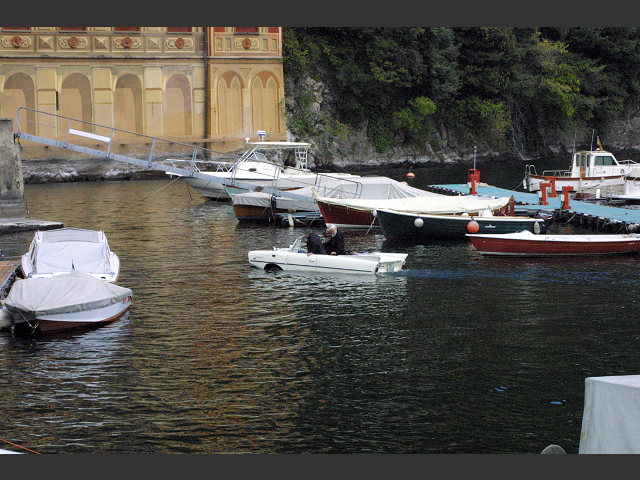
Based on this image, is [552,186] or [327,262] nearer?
[327,262]

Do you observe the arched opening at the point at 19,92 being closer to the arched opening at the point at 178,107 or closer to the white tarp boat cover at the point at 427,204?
the arched opening at the point at 178,107

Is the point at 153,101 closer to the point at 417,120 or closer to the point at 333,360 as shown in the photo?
the point at 417,120

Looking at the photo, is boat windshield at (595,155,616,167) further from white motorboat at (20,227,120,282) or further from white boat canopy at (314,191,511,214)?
white motorboat at (20,227,120,282)

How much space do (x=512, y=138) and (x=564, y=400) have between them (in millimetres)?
74672

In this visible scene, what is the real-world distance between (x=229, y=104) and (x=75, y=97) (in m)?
10.8

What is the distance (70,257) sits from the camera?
95.2 ft

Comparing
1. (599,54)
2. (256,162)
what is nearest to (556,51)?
(599,54)

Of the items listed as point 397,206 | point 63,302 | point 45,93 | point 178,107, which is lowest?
point 63,302

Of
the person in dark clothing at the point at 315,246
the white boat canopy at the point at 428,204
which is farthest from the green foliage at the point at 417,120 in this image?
the person in dark clothing at the point at 315,246

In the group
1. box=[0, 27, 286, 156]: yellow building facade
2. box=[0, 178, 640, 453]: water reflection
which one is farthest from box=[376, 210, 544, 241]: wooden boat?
box=[0, 27, 286, 156]: yellow building facade

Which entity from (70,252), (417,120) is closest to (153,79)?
(417,120)

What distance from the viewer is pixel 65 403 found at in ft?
62.7

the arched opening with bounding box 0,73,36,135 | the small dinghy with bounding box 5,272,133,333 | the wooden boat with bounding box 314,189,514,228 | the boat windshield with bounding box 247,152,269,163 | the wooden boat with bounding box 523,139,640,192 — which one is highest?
the arched opening with bounding box 0,73,36,135

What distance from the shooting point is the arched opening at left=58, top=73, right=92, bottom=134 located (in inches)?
2842
